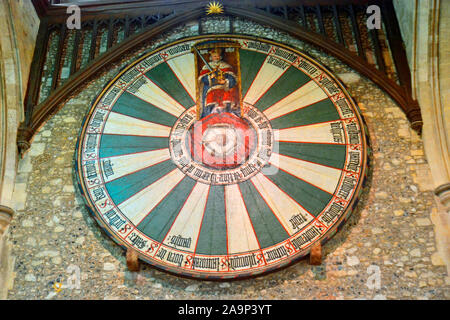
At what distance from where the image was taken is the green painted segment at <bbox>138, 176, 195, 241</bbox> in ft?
17.4

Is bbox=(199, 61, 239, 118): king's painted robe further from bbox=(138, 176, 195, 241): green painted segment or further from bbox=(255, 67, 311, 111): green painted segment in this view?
bbox=(138, 176, 195, 241): green painted segment

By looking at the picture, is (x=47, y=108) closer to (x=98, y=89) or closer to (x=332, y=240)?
(x=98, y=89)

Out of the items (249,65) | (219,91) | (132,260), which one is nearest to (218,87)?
(219,91)

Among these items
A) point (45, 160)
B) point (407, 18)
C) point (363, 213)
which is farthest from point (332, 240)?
point (45, 160)

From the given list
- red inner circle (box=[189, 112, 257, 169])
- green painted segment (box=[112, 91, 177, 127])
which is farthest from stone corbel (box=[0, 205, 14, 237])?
red inner circle (box=[189, 112, 257, 169])

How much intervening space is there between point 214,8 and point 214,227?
2648mm

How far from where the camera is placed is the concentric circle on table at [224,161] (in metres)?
5.20

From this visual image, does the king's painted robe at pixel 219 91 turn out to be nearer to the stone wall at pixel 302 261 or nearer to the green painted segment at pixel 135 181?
the green painted segment at pixel 135 181

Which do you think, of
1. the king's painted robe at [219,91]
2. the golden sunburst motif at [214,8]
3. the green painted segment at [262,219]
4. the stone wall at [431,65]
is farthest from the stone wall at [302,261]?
the golden sunburst motif at [214,8]

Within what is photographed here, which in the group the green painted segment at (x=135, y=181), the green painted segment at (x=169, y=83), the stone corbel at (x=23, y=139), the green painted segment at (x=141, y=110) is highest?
the green painted segment at (x=169, y=83)

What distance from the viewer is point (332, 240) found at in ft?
17.1

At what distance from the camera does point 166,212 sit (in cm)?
540

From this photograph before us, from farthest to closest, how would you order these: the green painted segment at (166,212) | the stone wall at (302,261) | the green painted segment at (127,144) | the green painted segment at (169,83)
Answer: the green painted segment at (169,83) → the green painted segment at (127,144) → the green painted segment at (166,212) → the stone wall at (302,261)

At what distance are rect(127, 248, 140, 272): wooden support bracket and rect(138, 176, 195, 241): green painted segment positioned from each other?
0.82 ft
